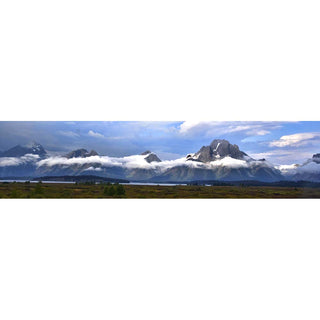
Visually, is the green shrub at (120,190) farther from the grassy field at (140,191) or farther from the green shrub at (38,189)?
the green shrub at (38,189)

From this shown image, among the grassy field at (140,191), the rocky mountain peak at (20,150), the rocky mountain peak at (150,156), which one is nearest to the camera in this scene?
the grassy field at (140,191)

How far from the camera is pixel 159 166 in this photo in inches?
310

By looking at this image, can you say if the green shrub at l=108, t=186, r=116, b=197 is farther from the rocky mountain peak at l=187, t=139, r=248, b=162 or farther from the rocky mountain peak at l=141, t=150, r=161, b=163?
the rocky mountain peak at l=187, t=139, r=248, b=162

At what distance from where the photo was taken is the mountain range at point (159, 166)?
304 inches

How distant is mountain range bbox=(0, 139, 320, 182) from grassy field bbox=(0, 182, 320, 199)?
0.23m

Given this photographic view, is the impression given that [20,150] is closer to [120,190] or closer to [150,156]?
[120,190]

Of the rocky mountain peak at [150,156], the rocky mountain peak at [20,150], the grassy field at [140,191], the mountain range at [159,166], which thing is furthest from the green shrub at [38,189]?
the rocky mountain peak at [150,156]

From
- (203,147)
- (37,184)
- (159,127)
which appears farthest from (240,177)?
(37,184)

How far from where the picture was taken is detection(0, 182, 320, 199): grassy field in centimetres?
750

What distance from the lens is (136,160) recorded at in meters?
7.89

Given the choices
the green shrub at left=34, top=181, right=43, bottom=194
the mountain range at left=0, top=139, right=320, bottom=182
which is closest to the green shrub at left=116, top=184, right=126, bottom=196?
the mountain range at left=0, top=139, right=320, bottom=182

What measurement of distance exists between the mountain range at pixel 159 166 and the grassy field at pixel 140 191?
0.76 feet

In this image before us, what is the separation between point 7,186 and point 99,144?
214 centimetres

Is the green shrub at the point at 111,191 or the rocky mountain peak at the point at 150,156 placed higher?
the rocky mountain peak at the point at 150,156
